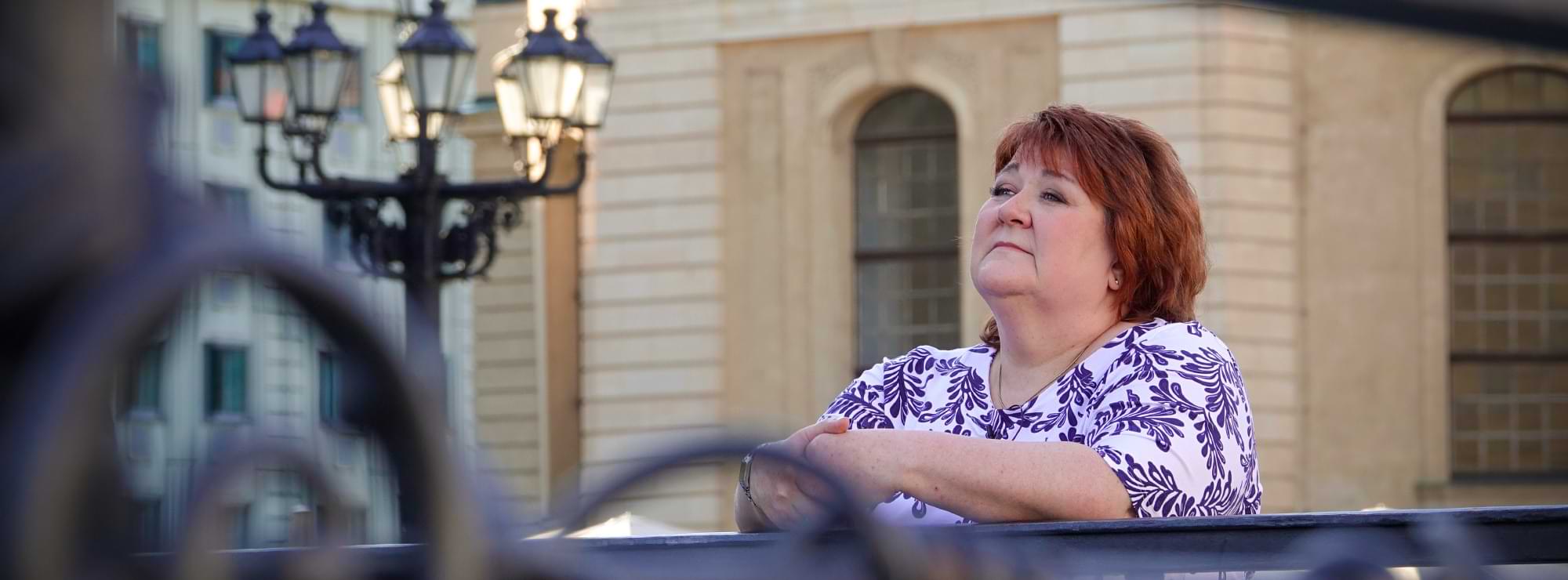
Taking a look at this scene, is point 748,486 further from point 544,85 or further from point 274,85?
point 274,85

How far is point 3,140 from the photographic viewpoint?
24.6 inches

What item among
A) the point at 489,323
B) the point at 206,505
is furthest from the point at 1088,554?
the point at 489,323

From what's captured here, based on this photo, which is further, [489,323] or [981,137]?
[489,323]

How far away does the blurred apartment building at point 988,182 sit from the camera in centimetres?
2067

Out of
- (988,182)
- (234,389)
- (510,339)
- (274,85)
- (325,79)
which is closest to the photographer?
(234,389)

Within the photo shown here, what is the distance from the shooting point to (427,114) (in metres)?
9.79

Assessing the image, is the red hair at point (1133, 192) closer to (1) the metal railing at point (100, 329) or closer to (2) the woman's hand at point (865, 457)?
(2) the woman's hand at point (865, 457)

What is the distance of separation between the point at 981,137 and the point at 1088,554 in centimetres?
1987

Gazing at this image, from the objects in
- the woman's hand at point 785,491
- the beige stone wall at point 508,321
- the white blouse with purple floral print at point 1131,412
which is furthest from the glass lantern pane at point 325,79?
the beige stone wall at point 508,321

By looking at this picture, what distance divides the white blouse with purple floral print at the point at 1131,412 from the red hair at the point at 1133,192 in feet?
0.45

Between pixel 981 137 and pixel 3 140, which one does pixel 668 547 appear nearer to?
pixel 3 140

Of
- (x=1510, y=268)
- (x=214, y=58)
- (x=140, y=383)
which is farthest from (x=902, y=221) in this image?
(x=140, y=383)

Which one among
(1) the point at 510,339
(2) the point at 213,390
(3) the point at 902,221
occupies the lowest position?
(1) the point at 510,339

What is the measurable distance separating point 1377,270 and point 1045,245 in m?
18.4
